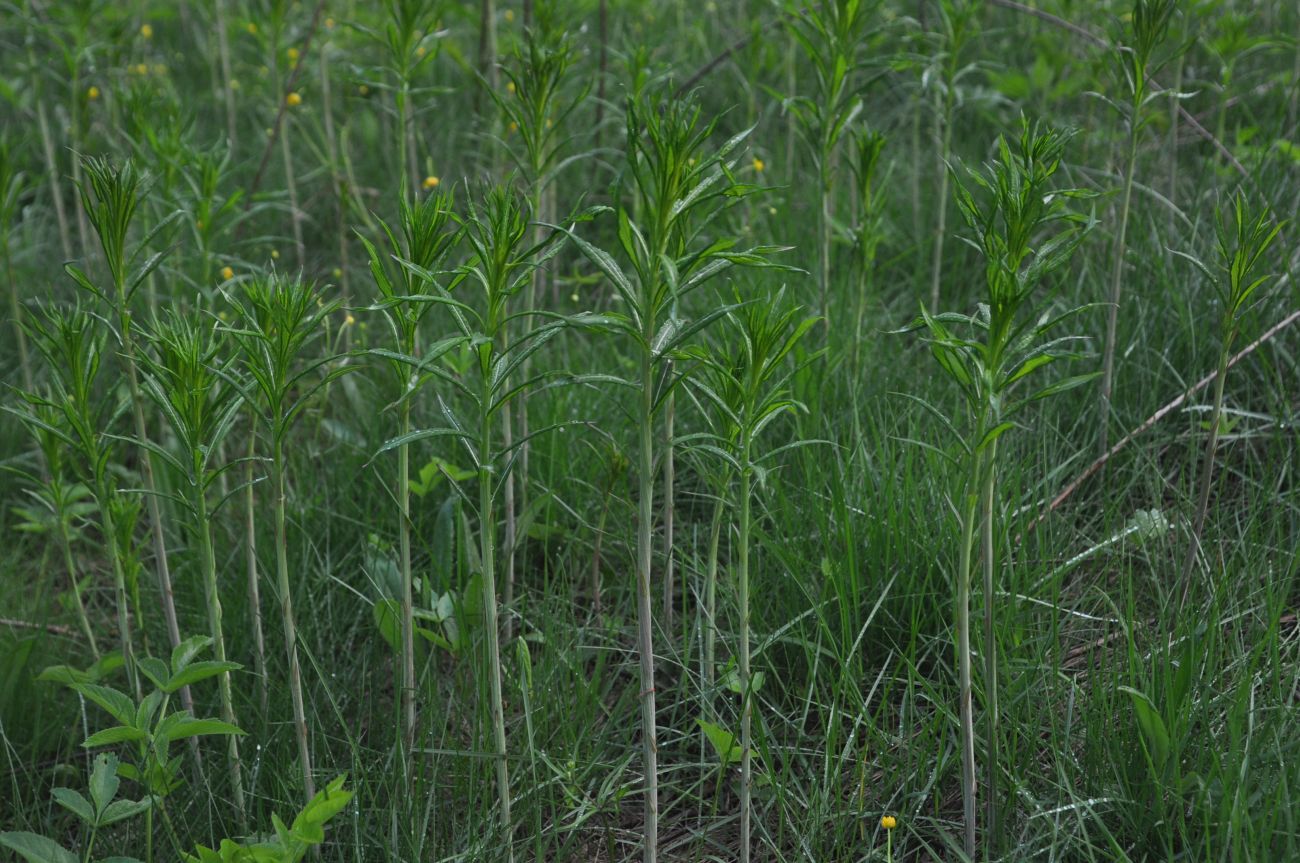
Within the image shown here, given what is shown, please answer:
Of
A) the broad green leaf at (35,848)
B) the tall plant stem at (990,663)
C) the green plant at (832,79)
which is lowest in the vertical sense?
the broad green leaf at (35,848)

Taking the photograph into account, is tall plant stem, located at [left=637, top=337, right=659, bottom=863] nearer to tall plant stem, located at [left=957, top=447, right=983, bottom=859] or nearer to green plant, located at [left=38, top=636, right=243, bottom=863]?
tall plant stem, located at [left=957, top=447, right=983, bottom=859]

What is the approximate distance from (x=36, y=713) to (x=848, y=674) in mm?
1819

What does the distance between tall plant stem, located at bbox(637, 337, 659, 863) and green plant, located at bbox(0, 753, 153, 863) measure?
883 mm

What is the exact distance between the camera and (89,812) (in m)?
2.14

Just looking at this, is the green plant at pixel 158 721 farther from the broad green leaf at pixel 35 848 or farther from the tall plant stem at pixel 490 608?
the tall plant stem at pixel 490 608

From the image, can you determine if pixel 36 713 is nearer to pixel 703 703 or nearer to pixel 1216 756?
pixel 703 703

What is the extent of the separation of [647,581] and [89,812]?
109 centimetres

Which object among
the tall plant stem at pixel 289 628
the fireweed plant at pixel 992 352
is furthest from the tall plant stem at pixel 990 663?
the tall plant stem at pixel 289 628

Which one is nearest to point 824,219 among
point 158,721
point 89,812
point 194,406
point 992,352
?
point 992,352

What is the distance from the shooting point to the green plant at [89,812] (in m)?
2.10

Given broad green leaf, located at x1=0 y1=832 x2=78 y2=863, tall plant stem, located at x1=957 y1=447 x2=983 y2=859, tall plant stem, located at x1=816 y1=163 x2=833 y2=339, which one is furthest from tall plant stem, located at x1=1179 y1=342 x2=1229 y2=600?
broad green leaf, located at x1=0 y1=832 x2=78 y2=863

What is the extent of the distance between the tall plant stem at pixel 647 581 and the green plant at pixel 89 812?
88cm

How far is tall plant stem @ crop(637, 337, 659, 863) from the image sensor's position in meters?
1.88

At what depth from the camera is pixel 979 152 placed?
467 centimetres
